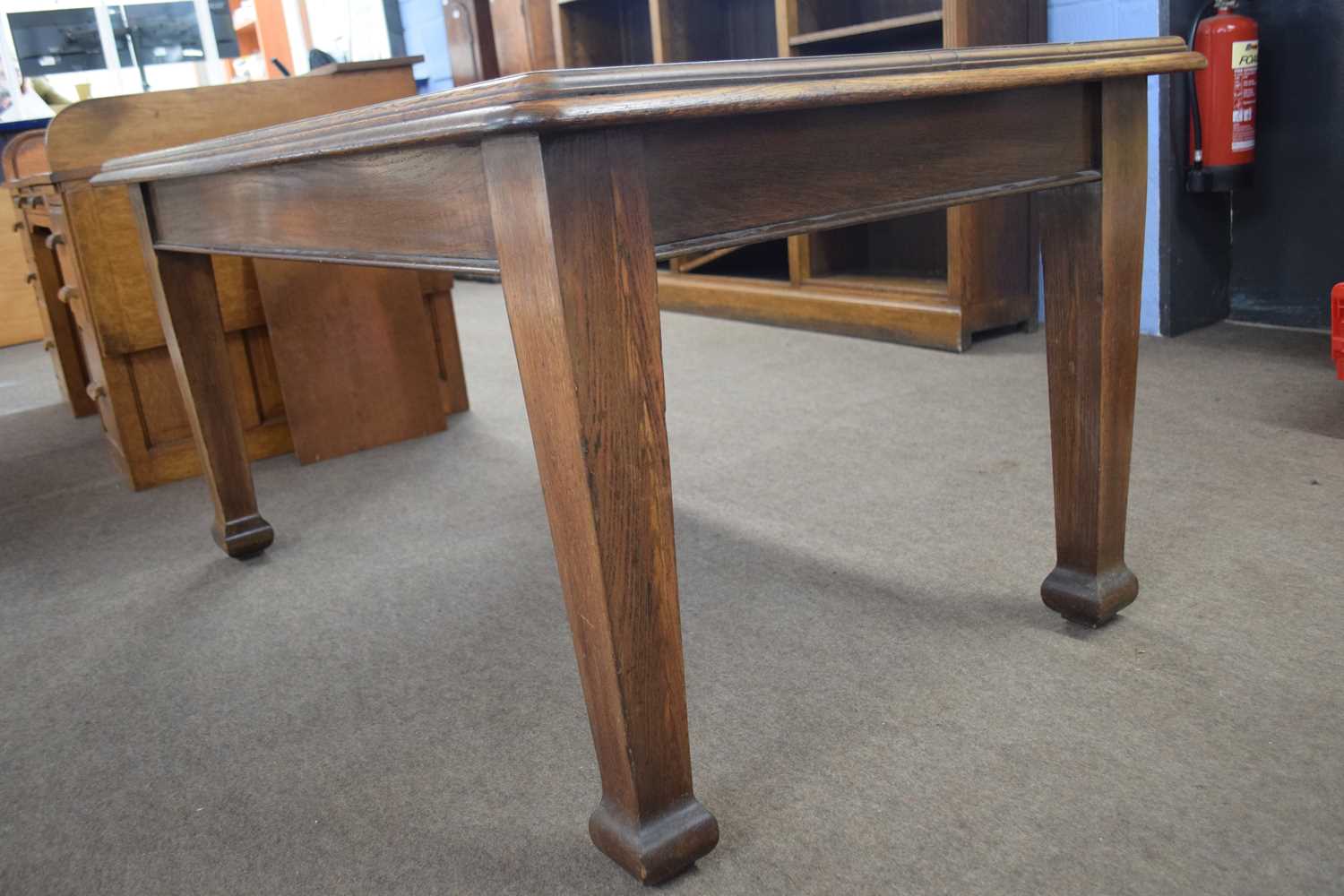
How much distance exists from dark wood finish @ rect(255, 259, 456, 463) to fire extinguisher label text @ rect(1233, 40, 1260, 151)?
1881mm

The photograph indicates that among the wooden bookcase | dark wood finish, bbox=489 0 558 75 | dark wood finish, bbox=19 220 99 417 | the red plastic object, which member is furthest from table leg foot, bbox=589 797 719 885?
dark wood finish, bbox=489 0 558 75

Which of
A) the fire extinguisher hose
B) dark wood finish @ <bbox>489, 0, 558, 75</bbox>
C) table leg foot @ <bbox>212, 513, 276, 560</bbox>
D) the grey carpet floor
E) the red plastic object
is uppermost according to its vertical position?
dark wood finish @ <bbox>489, 0, 558, 75</bbox>

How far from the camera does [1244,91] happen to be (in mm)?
2350

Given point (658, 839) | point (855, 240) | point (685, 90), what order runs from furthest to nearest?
point (855, 240) < point (658, 839) < point (685, 90)

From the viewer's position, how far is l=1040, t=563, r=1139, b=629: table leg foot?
4.01ft

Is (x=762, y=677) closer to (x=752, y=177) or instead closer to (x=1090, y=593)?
(x=1090, y=593)

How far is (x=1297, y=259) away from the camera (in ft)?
8.30

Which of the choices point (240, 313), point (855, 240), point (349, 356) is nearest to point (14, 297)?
point (240, 313)

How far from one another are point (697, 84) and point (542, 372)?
0.24 m

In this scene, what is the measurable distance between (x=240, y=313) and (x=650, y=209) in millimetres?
1723

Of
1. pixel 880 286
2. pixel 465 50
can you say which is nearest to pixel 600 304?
pixel 880 286

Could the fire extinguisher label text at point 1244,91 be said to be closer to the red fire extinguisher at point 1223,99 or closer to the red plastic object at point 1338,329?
the red fire extinguisher at point 1223,99

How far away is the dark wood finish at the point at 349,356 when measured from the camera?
2.21 metres

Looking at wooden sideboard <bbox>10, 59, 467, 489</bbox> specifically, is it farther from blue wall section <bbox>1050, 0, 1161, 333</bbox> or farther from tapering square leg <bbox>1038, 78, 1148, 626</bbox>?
blue wall section <bbox>1050, 0, 1161, 333</bbox>
